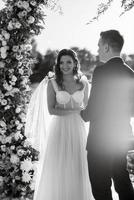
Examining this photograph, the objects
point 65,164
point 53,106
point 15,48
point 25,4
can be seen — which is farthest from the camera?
point 15,48

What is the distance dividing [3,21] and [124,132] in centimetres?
274

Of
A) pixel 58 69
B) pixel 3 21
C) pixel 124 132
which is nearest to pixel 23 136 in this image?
pixel 58 69

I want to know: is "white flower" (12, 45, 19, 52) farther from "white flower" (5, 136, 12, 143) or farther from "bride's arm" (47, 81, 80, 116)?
"white flower" (5, 136, 12, 143)

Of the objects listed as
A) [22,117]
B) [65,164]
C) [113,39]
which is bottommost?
[65,164]

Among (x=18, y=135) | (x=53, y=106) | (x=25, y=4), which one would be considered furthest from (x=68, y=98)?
(x=25, y=4)

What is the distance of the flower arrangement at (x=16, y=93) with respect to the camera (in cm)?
569

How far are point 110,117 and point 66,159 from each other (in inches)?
57.3

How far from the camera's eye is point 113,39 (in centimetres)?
402

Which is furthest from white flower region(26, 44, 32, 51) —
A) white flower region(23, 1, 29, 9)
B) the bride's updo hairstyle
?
the bride's updo hairstyle

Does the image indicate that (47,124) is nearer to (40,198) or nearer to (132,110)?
(40,198)

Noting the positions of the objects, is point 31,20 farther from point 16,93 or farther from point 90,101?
point 90,101

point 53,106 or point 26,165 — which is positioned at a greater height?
point 53,106

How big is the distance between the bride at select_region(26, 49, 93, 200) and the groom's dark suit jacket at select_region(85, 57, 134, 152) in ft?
3.60

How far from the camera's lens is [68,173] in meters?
5.25
